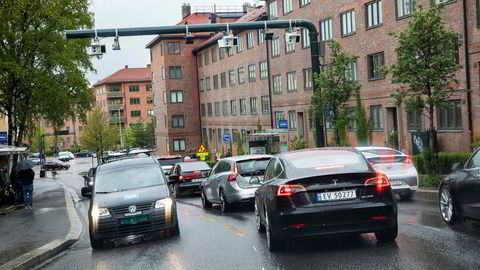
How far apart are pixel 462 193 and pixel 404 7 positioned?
23258 millimetres

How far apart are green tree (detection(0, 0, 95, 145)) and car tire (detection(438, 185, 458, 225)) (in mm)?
18591

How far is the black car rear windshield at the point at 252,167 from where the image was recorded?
1557cm

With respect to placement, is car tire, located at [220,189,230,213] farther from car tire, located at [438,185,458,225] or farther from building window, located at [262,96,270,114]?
building window, located at [262,96,270,114]

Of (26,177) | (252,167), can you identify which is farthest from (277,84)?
(252,167)

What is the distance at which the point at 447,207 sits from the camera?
10680mm

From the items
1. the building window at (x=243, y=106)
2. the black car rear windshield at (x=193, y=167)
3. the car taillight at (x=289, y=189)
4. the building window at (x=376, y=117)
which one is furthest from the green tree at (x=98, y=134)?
the car taillight at (x=289, y=189)

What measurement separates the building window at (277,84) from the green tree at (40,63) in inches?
854

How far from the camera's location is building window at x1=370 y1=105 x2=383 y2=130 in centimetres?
3447

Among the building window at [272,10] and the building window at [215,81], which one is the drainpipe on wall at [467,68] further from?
the building window at [215,81]

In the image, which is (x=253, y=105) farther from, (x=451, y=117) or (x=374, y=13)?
(x=451, y=117)

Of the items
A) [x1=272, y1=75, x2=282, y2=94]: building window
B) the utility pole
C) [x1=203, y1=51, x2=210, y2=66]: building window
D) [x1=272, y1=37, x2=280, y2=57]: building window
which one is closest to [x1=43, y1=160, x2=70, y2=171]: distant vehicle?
[x1=203, y1=51, x2=210, y2=66]: building window

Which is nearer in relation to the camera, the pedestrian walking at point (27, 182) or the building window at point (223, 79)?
the pedestrian walking at point (27, 182)

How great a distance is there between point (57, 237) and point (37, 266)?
274cm

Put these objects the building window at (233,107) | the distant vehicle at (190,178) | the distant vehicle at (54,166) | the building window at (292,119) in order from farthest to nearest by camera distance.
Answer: the distant vehicle at (54,166)
the building window at (233,107)
the building window at (292,119)
the distant vehicle at (190,178)
